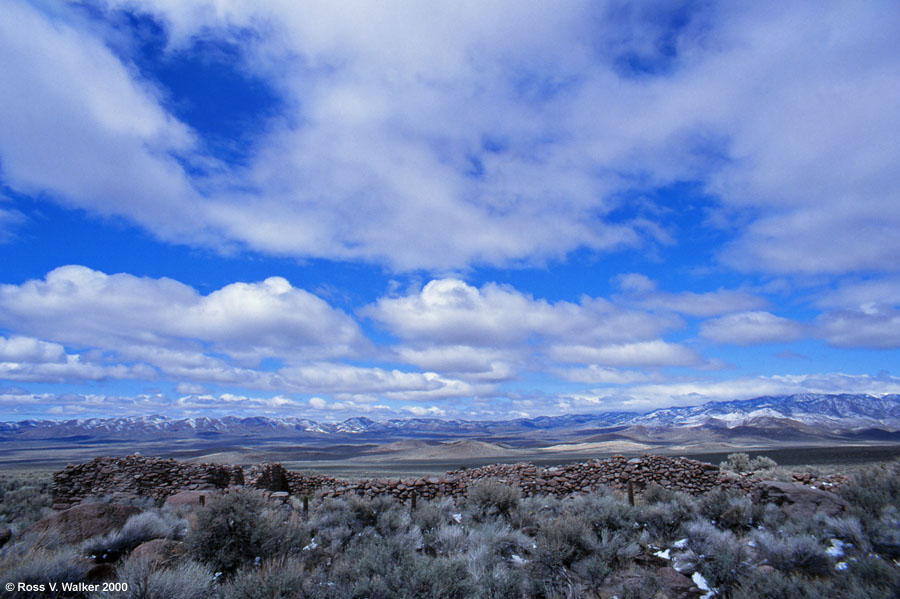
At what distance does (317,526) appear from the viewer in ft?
39.2

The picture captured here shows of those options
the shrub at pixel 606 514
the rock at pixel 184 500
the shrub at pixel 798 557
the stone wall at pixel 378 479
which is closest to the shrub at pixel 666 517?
the shrub at pixel 606 514

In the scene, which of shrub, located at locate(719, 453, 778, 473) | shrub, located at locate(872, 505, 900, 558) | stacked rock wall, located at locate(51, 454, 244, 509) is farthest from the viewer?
shrub, located at locate(719, 453, 778, 473)

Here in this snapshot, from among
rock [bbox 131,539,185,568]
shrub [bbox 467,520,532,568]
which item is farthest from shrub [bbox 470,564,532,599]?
rock [bbox 131,539,185,568]

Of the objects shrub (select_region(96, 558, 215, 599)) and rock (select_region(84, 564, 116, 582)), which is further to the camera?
rock (select_region(84, 564, 116, 582))

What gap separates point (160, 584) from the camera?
646cm

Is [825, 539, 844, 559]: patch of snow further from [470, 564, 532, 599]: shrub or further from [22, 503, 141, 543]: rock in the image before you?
[22, 503, 141, 543]: rock

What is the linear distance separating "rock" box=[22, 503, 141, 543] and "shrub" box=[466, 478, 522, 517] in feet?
30.0

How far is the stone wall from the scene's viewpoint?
18.1m

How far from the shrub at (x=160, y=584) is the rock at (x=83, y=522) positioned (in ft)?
13.1

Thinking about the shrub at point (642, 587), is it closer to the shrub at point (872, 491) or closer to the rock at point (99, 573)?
the shrub at point (872, 491)

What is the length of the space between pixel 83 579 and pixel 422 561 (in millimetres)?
5351

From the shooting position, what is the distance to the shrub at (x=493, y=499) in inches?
561

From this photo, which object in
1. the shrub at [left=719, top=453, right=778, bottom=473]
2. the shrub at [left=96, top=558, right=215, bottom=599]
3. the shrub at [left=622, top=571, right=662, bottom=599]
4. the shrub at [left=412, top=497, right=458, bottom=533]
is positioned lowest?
the shrub at [left=719, top=453, right=778, bottom=473]

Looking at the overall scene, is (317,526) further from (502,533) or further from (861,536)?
(861,536)
